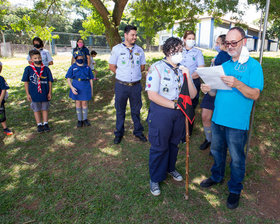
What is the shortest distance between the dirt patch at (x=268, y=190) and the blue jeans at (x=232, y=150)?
48cm

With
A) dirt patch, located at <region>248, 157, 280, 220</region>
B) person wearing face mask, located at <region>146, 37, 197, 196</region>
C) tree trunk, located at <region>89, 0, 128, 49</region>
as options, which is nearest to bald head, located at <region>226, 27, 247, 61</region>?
person wearing face mask, located at <region>146, 37, 197, 196</region>

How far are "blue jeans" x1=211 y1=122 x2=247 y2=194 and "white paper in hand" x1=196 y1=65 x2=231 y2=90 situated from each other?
57 cm

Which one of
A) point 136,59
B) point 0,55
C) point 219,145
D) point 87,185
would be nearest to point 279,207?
point 219,145

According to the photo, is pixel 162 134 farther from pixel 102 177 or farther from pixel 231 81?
pixel 102 177

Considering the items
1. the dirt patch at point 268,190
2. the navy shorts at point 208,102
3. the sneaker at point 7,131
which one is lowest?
the dirt patch at point 268,190

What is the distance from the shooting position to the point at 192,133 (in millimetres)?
5012

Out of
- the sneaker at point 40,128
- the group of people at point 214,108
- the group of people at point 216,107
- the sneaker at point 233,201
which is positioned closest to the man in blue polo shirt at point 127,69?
the group of people at point 214,108

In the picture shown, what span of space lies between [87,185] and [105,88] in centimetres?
547

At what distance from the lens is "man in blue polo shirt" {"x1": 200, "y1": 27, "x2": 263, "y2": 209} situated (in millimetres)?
2381

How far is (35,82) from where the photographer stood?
16.1 feet

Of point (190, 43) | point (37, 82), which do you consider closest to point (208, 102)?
point (190, 43)

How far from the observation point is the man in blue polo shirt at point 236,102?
7.81 ft

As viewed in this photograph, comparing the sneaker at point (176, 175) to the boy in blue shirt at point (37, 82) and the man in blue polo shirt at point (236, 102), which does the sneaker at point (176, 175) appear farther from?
the boy in blue shirt at point (37, 82)

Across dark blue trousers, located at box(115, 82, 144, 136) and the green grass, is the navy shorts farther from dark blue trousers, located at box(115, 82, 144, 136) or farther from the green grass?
dark blue trousers, located at box(115, 82, 144, 136)
